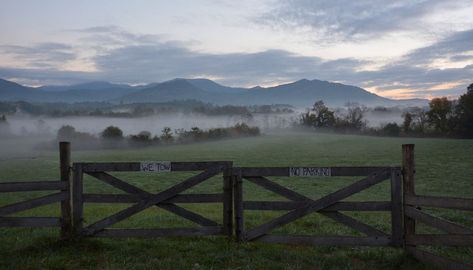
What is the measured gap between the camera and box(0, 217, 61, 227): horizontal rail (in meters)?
9.42

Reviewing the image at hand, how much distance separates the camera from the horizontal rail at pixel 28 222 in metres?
9.42

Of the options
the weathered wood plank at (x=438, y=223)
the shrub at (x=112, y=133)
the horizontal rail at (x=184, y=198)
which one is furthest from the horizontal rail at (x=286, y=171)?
the shrub at (x=112, y=133)

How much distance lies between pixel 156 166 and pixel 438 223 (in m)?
5.46

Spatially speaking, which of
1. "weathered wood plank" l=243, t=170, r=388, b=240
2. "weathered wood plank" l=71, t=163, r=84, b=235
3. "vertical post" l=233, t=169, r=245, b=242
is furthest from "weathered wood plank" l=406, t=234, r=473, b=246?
"weathered wood plank" l=71, t=163, r=84, b=235

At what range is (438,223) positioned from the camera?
7859 millimetres

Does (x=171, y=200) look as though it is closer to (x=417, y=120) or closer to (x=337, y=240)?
(x=337, y=240)

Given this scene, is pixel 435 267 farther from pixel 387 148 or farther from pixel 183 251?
pixel 387 148

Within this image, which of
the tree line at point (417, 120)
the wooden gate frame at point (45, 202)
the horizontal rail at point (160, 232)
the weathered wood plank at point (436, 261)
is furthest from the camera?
the tree line at point (417, 120)

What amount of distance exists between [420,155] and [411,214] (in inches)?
2000

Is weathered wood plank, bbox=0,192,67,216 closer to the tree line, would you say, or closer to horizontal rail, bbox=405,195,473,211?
horizontal rail, bbox=405,195,473,211

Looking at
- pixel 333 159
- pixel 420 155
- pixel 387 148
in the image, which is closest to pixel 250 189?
pixel 333 159

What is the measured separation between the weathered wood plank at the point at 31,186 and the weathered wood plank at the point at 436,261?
6.99 metres

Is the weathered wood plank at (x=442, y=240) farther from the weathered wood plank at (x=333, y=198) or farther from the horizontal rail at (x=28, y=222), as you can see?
the horizontal rail at (x=28, y=222)

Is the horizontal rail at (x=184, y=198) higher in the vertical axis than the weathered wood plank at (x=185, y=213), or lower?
higher
